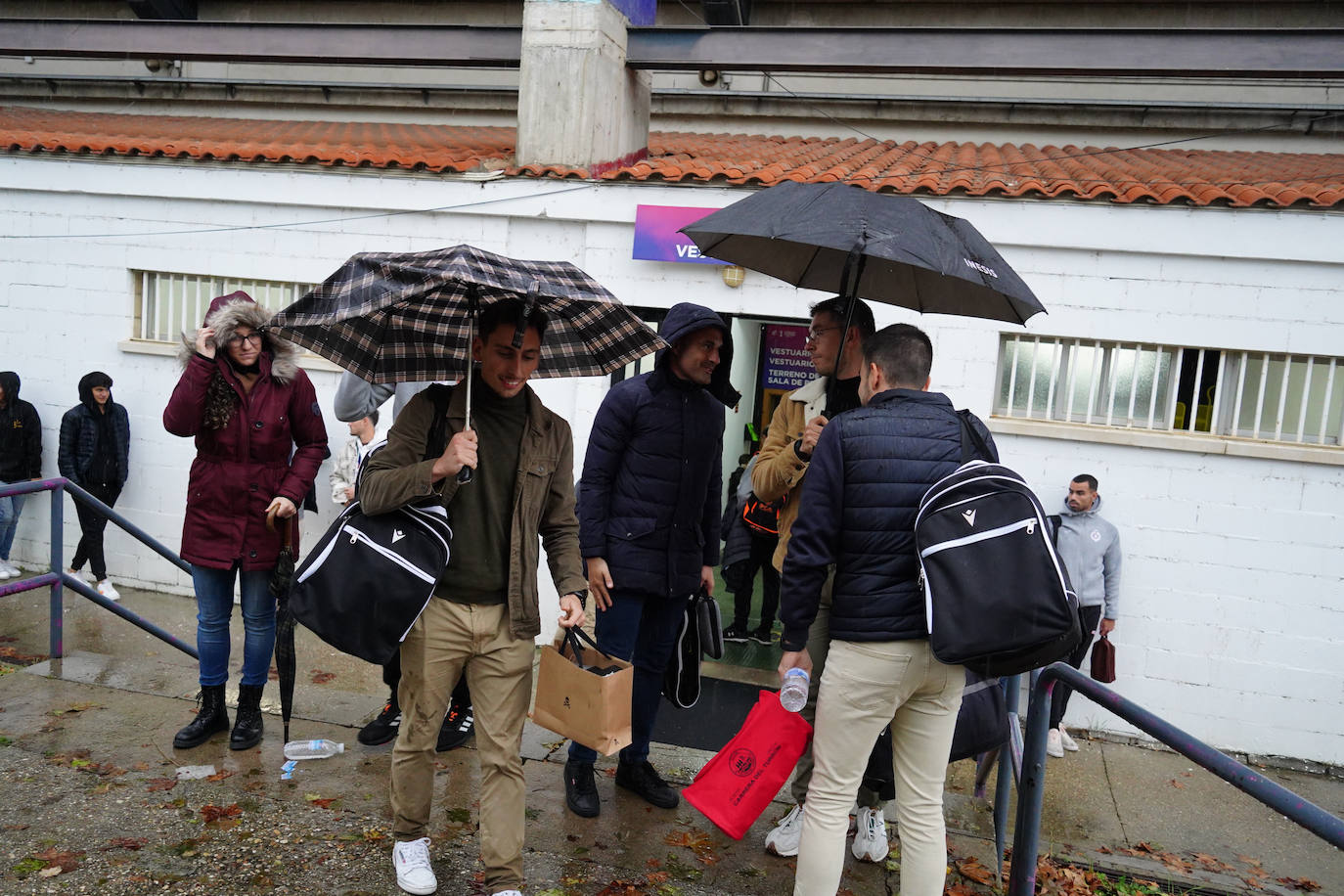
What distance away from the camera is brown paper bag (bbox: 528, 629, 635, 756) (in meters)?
3.43

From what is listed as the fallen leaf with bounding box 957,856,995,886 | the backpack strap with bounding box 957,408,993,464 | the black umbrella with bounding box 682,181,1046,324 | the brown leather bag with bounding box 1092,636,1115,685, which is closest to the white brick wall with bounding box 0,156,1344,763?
the brown leather bag with bounding box 1092,636,1115,685

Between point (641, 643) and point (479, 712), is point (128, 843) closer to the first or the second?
point (479, 712)

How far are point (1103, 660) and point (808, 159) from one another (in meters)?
4.78

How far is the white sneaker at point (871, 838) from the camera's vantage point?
3.99 metres

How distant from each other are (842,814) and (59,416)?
7803 mm

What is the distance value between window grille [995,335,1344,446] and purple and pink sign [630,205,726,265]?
2.29 metres

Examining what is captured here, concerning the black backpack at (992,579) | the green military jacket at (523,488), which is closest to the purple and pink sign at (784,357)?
the green military jacket at (523,488)

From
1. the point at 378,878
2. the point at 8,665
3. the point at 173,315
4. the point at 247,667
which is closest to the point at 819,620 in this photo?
the point at 378,878

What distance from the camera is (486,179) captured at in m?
7.57

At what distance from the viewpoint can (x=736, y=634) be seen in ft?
25.8

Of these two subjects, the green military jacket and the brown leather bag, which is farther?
the brown leather bag

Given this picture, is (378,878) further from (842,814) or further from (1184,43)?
(1184,43)

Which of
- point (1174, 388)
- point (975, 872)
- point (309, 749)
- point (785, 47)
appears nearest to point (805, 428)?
point (975, 872)

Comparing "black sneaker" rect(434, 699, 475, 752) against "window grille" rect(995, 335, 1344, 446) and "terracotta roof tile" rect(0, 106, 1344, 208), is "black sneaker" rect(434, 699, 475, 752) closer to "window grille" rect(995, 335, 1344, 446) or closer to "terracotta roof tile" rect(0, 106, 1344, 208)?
"terracotta roof tile" rect(0, 106, 1344, 208)
